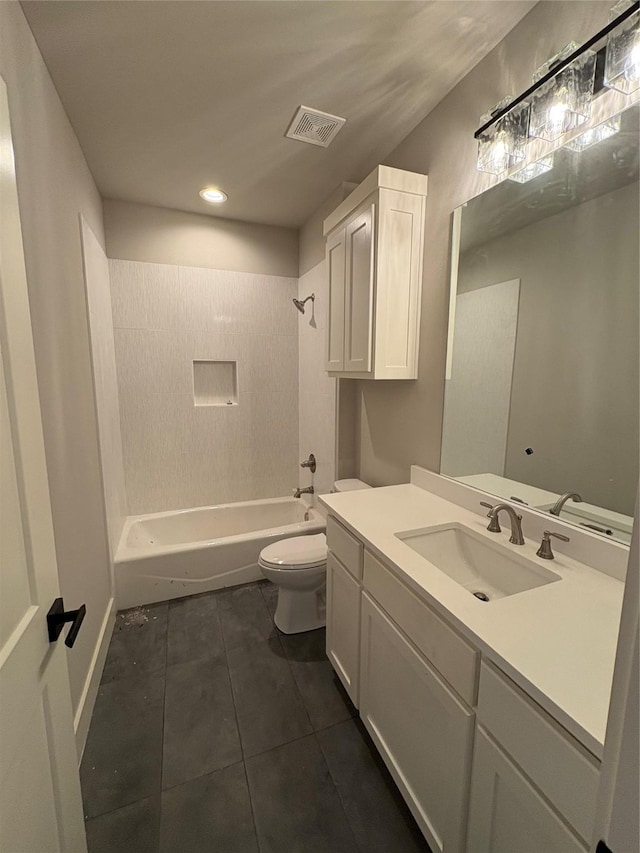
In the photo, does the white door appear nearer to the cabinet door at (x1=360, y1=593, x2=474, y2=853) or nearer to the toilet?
the cabinet door at (x1=360, y1=593, x2=474, y2=853)

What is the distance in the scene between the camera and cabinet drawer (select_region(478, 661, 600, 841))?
600mm

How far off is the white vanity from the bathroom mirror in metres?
0.16

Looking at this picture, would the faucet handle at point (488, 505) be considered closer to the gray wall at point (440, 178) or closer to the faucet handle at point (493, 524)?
the faucet handle at point (493, 524)

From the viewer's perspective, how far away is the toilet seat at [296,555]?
188 centimetres

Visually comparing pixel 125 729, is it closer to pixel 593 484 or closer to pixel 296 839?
pixel 296 839

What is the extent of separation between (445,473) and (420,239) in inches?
43.5

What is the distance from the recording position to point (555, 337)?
1196 millimetres

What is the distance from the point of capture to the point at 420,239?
1.72 meters

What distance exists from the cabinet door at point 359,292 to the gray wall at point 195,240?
1.28 metres

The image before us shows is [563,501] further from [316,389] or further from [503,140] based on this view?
[316,389]

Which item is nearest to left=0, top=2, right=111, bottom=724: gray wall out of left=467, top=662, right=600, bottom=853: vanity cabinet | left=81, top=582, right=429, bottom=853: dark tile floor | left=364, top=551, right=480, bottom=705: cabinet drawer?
left=81, top=582, right=429, bottom=853: dark tile floor

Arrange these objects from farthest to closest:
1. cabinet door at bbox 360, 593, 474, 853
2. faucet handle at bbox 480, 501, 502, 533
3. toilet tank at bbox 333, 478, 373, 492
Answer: toilet tank at bbox 333, 478, 373, 492
faucet handle at bbox 480, 501, 502, 533
cabinet door at bbox 360, 593, 474, 853

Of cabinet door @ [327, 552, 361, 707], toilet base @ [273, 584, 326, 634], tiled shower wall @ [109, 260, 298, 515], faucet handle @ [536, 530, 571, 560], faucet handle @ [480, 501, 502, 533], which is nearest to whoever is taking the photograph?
faucet handle @ [536, 530, 571, 560]

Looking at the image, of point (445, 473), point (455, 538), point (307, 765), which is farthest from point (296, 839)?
point (445, 473)
